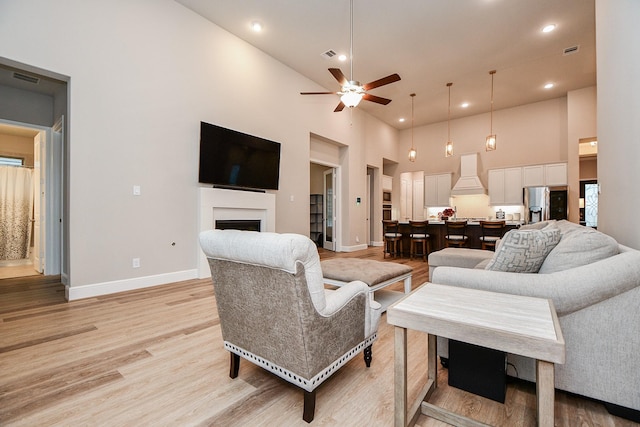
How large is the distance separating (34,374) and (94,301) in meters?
1.60

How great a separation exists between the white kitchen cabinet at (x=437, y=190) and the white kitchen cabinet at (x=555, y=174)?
2333 mm

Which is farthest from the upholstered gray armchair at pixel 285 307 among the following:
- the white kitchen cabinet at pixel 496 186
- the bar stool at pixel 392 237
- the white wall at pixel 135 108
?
the white kitchen cabinet at pixel 496 186

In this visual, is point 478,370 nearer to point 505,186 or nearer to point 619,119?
point 619,119

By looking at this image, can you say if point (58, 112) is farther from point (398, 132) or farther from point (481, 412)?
point (398, 132)

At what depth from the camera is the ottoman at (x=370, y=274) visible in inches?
104

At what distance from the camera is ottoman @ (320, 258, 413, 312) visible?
264cm

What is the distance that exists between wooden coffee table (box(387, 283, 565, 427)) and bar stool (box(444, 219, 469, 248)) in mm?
5018

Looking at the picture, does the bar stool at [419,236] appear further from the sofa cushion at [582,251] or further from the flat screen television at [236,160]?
the sofa cushion at [582,251]

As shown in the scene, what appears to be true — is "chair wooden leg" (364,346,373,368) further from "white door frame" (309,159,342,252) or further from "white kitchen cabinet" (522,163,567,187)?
"white kitchen cabinet" (522,163,567,187)

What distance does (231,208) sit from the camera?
4.82 m

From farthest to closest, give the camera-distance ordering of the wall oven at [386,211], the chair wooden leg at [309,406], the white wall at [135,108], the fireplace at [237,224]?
the wall oven at [386,211]
the fireplace at [237,224]
the white wall at [135,108]
the chair wooden leg at [309,406]

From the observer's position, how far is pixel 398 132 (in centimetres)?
995

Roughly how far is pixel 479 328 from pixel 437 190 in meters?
8.53

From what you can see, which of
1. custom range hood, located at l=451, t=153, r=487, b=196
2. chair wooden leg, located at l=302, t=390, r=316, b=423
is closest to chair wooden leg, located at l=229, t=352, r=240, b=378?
chair wooden leg, located at l=302, t=390, r=316, b=423
